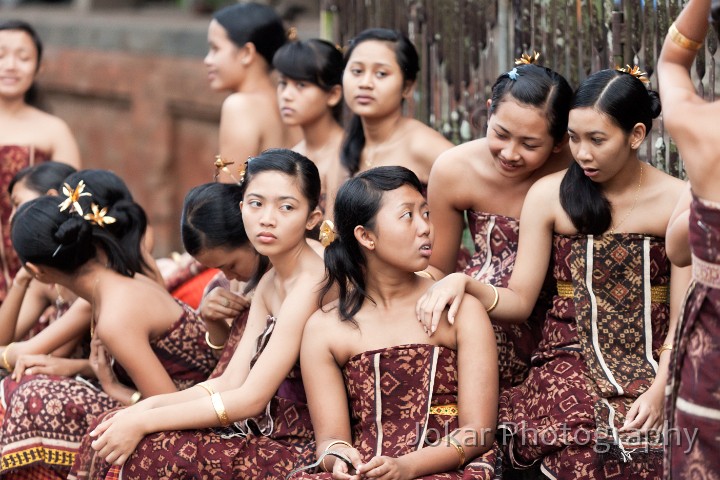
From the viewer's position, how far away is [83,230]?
4648 mm

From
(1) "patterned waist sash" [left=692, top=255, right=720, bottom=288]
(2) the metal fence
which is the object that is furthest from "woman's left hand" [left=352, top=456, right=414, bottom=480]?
(2) the metal fence

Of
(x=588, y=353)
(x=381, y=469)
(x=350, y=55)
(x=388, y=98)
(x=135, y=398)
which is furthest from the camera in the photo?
(x=350, y=55)

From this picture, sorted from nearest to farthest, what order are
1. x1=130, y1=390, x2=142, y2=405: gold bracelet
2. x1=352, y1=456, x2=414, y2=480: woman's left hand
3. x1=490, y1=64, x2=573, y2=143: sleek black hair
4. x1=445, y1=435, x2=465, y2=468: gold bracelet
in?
x1=352, y1=456, x2=414, y2=480: woman's left hand < x1=445, y1=435, x2=465, y2=468: gold bracelet < x1=490, y1=64, x2=573, y2=143: sleek black hair < x1=130, y1=390, x2=142, y2=405: gold bracelet

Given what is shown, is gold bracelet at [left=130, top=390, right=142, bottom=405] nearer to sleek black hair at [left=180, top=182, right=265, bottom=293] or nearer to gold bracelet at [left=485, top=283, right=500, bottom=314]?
sleek black hair at [left=180, top=182, right=265, bottom=293]

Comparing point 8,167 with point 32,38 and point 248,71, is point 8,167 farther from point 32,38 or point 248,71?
point 248,71

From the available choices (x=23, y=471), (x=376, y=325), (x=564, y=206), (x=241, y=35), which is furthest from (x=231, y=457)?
(x=241, y=35)

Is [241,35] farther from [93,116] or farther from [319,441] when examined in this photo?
[93,116]

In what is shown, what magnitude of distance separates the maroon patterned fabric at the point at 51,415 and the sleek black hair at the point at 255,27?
6.08 ft

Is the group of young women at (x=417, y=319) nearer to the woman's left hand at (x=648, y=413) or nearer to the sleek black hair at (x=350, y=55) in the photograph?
the woman's left hand at (x=648, y=413)

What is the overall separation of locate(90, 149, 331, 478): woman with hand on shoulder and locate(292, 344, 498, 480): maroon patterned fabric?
0.28 meters

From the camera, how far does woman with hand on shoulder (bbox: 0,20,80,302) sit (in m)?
6.26

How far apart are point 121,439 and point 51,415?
66cm

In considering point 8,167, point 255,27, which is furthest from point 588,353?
point 8,167

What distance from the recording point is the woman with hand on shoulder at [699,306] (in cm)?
288
